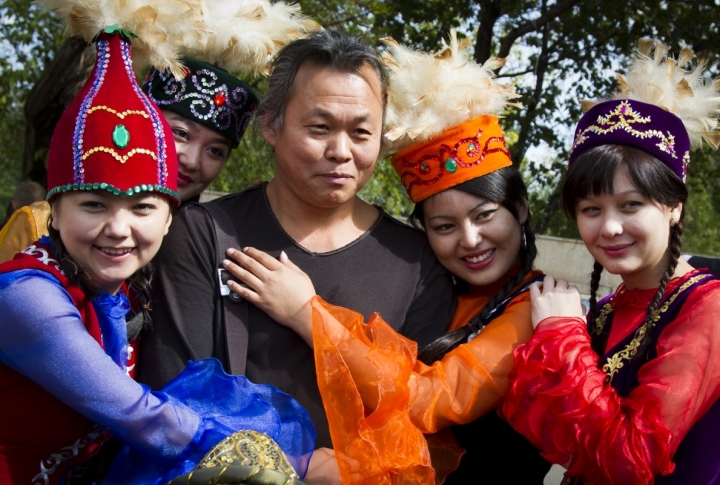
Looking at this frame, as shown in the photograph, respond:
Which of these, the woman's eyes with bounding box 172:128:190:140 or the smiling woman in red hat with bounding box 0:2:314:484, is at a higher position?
the woman's eyes with bounding box 172:128:190:140

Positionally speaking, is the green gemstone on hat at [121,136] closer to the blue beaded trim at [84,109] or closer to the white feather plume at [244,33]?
the blue beaded trim at [84,109]

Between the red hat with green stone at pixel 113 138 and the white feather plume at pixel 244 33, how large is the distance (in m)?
0.62

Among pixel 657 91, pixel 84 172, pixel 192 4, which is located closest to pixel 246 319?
pixel 84 172

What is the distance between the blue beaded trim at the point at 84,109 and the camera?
2.07 metres

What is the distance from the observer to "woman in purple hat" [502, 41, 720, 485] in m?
2.05

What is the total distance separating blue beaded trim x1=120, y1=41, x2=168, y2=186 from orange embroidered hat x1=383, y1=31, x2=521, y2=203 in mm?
815

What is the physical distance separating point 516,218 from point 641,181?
20.9 inches

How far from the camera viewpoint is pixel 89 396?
6.23 ft

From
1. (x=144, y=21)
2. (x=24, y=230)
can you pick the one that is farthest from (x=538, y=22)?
(x=24, y=230)

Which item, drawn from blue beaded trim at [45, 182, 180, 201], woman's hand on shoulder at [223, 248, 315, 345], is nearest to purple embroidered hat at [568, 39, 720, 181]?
woman's hand on shoulder at [223, 248, 315, 345]

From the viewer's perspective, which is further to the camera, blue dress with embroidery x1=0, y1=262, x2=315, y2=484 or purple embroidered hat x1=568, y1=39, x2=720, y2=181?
purple embroidered hat x1=568, y1=39, x2=720, y2=181

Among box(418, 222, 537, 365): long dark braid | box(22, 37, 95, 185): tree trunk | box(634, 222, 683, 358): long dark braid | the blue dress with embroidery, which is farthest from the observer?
box(22, 37, 95, 185): tree trunk

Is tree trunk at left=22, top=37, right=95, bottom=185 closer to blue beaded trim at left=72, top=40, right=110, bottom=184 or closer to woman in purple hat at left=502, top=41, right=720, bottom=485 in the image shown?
blue beaded trim at left=72, top=40, right=110, bottom=184

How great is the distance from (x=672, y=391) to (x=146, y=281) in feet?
5.28
